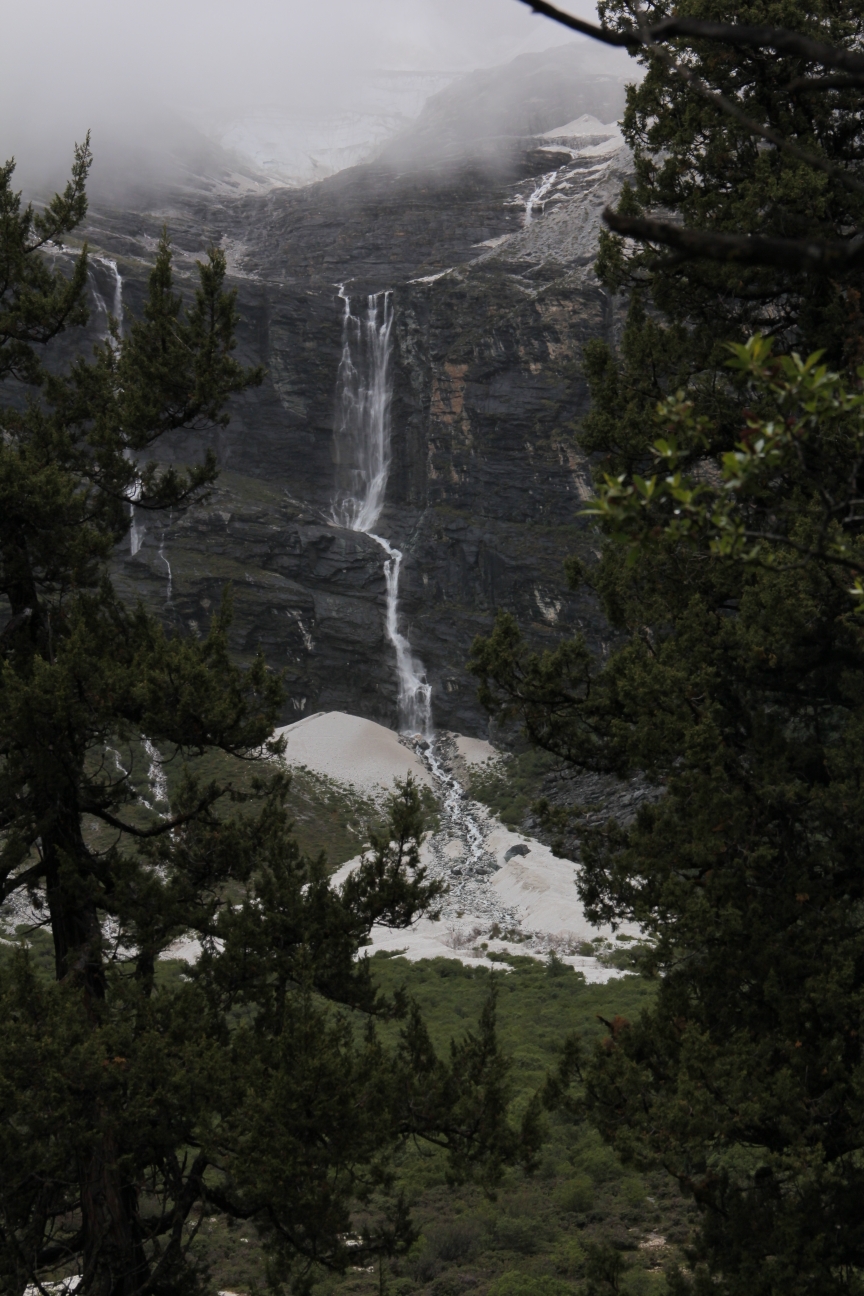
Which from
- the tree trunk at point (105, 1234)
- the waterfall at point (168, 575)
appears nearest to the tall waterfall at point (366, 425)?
the waterfall at point (168, 575)

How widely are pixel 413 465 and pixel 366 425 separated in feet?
15.7

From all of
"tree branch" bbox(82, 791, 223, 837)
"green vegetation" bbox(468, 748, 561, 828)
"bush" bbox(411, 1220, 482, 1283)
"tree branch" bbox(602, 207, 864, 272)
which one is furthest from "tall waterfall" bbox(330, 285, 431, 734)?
"tree branch" bbox(602, 207, 864, 272)

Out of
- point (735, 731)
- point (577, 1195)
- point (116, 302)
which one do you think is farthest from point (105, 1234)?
point (116, 302)

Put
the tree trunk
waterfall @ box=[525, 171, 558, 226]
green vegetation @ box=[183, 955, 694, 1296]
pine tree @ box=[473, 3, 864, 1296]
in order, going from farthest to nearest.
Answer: waterfall @ box=[525, 171, 558, 226] < green vegetation @ box=[183, 955, 694, 1296] < the tree trunk < pine tree @ box=[473, 3, 864, 1296]

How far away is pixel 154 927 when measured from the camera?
771 centimetres

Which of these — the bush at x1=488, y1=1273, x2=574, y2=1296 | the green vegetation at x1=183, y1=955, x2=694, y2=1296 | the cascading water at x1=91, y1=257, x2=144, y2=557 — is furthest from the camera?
the cascading water at x1=91, y1=257, x2=144, y2=557

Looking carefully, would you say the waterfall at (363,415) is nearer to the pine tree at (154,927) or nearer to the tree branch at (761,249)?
the pine tree at (154,927)

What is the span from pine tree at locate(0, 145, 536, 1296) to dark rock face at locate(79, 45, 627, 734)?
47628 mm

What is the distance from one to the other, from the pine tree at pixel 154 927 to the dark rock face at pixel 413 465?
47628 mm

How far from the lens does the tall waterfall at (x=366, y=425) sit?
2680 inches

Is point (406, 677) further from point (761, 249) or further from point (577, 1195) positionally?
point (761, 249)

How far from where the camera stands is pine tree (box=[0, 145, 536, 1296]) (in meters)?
6.33

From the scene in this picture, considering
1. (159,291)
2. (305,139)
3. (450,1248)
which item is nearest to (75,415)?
(159,291)

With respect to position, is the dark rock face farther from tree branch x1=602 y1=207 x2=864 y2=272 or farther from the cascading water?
tree branch x1=602 y1=207 x2=864 y2=272
